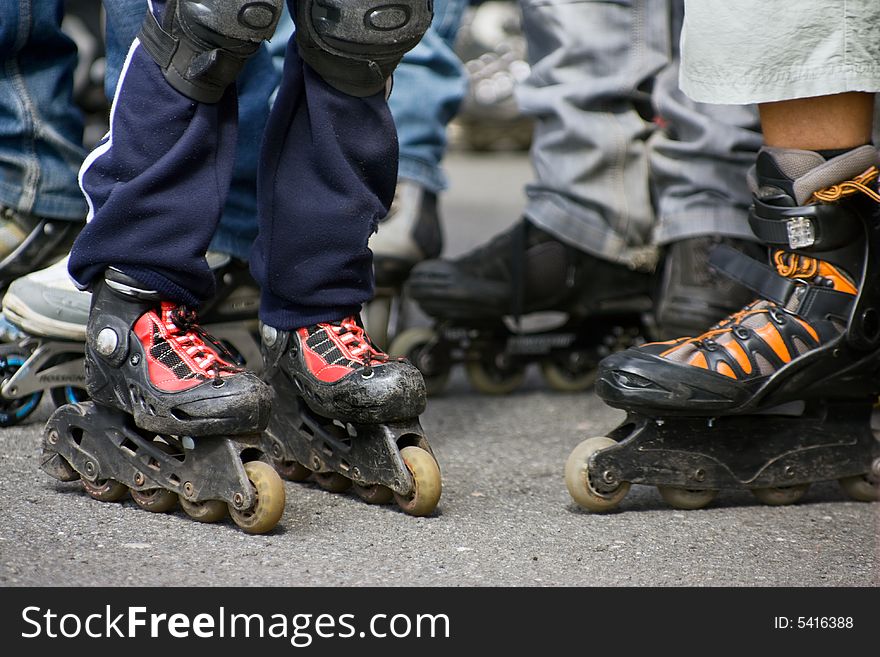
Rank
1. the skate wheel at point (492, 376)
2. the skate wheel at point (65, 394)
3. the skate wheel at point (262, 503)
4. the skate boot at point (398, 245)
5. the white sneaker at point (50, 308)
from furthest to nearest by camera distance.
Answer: the skate wheel at point (492, 376) → the skate boot at point (398, 245) → the skate wheel at point (65, 394) → the white sneaker at point (50, 308) → the skate wheel at point (262, 503)

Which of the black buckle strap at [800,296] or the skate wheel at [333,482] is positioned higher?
the black buckle strap at [800,296]

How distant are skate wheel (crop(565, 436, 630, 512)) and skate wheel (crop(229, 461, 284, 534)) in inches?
19.3

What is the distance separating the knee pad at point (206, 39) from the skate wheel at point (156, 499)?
24.2 inches

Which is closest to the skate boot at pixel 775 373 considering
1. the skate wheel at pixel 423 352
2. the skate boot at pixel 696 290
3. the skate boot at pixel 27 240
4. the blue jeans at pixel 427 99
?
the skate boot at pixel 696 290

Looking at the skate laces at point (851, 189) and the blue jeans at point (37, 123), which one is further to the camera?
the blue jeans at point (37, 123)

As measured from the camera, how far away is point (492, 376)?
286 centimetres

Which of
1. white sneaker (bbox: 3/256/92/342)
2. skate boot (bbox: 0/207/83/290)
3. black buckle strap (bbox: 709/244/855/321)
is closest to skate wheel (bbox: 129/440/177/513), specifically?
white sneaker (bbox: 3/256/92/342)

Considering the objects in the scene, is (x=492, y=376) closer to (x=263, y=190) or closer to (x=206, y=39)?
(x=263, y=190)

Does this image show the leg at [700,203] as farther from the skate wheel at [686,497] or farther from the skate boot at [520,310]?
the skate wheel at [686,497]

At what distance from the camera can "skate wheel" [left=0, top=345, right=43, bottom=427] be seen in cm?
233

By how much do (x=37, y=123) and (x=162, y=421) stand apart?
95cm

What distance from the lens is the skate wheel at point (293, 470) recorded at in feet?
6.83

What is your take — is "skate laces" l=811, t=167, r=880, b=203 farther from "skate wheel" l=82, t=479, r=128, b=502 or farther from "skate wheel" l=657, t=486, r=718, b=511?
"skate wheel" l=82, t=479, r=128, b=502
